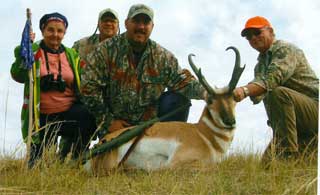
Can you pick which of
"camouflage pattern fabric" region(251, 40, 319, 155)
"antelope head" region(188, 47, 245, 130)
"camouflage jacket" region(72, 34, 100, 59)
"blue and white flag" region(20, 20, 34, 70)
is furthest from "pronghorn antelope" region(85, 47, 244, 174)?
"camouflage jacket" region(72, 34, 100, 59)

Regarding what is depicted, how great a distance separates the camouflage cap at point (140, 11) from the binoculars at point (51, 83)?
3.00 ft

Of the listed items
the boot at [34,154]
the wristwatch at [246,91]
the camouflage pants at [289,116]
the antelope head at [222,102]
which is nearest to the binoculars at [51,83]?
the boot at [34,154]

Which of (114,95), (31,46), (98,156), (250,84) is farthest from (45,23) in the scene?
(250,84)

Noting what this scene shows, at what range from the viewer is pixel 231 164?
18.2 ft

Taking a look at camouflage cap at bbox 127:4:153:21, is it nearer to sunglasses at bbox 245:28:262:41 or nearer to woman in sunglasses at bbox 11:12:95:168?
woman in sunglasses at bbox 11:12:95:168

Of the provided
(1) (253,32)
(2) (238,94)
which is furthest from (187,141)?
(1) (253,32)

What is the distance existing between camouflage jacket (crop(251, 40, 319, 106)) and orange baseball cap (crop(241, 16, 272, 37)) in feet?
0.66

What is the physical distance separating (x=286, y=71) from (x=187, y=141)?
1.11 metres

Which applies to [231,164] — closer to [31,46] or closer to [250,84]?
[250,84]

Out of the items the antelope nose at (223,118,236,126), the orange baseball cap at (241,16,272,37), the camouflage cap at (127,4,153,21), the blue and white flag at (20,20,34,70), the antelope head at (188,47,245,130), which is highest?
the camouflage cap at (127,4,153,21)

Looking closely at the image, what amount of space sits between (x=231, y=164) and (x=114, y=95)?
4.44 feet

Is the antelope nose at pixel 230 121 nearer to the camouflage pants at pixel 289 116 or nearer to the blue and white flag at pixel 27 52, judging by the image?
the camouflage pants at pixel 289 116

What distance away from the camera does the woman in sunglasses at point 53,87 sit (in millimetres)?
5957

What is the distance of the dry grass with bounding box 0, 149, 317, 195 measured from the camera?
15.7 ft
